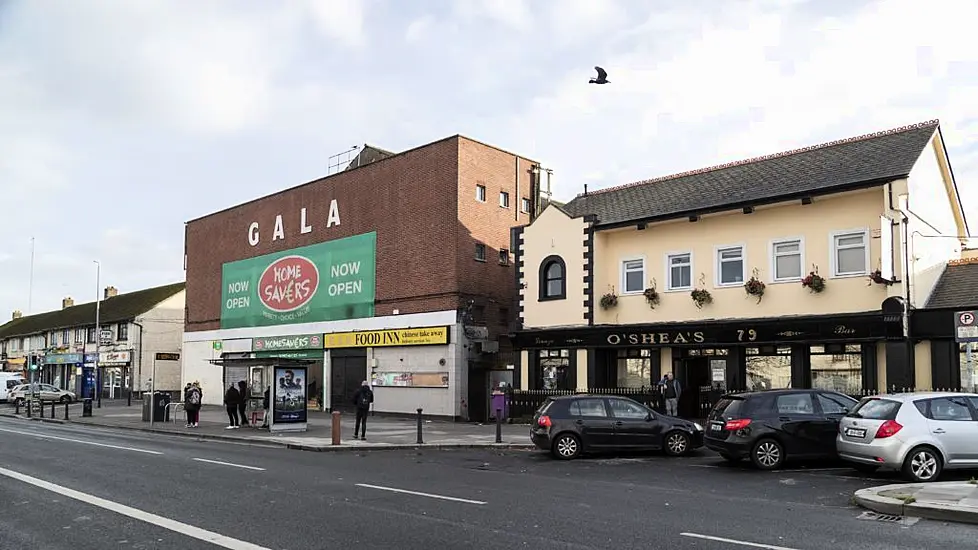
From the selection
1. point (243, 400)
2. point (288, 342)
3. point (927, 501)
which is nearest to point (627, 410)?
point (927, 501)

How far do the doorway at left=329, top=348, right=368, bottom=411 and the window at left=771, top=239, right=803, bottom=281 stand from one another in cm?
1831

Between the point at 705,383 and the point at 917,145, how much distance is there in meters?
9.02

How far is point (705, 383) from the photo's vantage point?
26125mm

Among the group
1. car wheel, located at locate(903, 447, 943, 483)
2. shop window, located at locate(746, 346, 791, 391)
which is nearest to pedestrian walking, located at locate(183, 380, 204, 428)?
shop window, located at locate(746, 346, 791, 391)

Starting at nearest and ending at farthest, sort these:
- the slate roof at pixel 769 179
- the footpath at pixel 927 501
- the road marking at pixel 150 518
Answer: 1. the road marking at pixel 150 518
2. the footpath at pixel 927 501
3. the slate roof at pixel 769 179

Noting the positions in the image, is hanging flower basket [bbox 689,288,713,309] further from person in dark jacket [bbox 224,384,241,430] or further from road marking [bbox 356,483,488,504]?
person in dark jacket [bbox 224,384,241,430]

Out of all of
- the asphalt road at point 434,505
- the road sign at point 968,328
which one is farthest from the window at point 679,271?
the road sign at point 968,328

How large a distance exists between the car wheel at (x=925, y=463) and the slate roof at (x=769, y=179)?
33.7 feet

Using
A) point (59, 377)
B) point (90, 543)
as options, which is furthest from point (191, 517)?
point (59, 377)

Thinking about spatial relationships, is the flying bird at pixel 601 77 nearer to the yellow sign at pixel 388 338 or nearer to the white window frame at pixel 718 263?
the white window frame at pixel 718 263

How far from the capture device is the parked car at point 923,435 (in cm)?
1356

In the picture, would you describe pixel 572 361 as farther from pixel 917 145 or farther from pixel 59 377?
pixel 59 377

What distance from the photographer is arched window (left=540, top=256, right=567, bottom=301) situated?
29094 mm

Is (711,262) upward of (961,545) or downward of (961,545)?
upward
